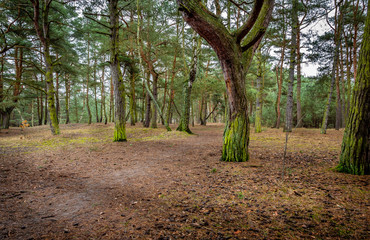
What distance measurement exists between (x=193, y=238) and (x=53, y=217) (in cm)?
196

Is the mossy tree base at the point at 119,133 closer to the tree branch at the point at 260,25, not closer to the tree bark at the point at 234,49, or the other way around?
Answer: the tree bark at the point at 234,49

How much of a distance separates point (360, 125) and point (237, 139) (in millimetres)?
2413

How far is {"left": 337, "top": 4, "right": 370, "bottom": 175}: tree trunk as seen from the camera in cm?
320

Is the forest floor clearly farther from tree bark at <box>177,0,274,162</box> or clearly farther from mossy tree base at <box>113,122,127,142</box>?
mossy tree base at <box>113,122,127,142</box>

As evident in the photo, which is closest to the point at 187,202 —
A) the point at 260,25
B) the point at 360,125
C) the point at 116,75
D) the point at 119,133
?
the point at 360,125

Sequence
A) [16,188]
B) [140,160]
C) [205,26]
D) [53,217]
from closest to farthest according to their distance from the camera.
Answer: [53,217], [16,188], [205,26], [140,160]

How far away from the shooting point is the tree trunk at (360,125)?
3.20m

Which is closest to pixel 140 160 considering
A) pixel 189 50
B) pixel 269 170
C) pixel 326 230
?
pixel 269 170

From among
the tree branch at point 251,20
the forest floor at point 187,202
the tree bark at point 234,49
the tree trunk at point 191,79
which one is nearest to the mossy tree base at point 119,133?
the forest floor at point 187,202

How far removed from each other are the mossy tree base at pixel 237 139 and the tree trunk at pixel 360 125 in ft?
6.65

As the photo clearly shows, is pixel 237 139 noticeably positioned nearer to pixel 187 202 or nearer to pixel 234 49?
pixel 234 49

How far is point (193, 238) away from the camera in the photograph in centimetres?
187

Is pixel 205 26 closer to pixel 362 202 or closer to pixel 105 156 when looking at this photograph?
pixel 362 202

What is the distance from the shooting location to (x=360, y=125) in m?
3.24
